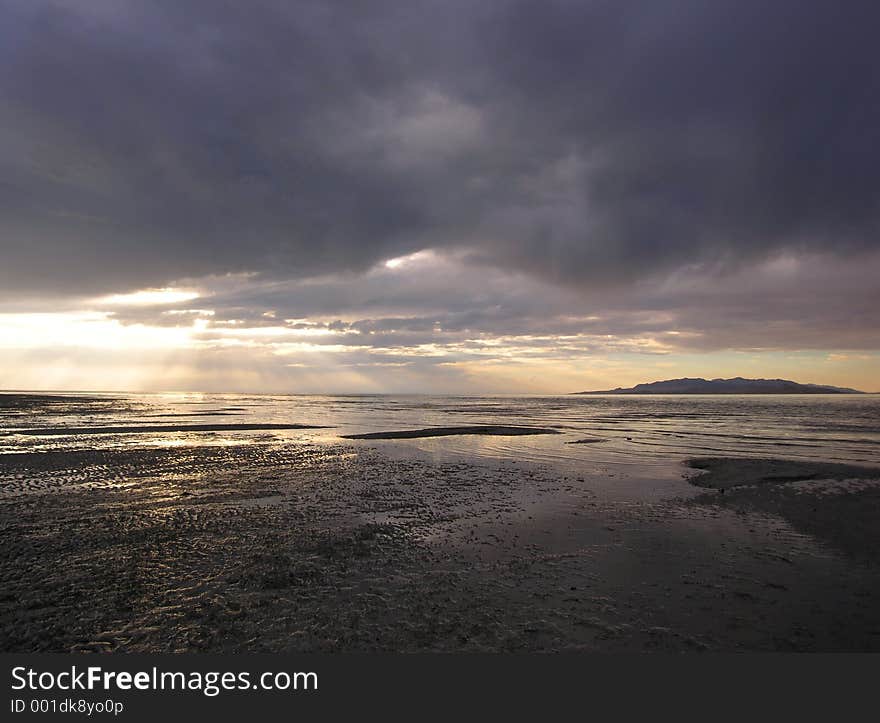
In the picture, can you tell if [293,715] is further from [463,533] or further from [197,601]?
[463,533]

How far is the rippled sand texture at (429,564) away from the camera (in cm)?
759

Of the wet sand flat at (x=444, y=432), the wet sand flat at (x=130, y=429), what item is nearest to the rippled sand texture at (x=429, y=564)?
the wet sand flat at (x=444, y=432)

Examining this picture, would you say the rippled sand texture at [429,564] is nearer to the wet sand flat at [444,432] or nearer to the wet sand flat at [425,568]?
the wet sand flat at [425,568]

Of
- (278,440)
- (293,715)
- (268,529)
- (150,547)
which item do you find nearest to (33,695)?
(293,715)

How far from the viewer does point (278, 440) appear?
37.6m

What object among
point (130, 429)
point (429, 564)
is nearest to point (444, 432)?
point (130, 429)

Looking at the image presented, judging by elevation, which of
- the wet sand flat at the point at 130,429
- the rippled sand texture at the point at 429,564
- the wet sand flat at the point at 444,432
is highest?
the rippled sand texture at the point at 429,564

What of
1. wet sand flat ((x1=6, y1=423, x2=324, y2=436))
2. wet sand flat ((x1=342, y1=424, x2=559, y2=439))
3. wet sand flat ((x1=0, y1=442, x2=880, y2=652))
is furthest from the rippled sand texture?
wet sand flat ((x1=6, y1=423, x2=324, y2=436))

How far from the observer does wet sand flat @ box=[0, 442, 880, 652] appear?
7555 millimetres

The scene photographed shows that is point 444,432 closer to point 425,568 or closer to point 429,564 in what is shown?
point 429,564

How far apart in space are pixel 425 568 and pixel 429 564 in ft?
0.92

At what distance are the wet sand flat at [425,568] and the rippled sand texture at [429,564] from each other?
0.05 meters

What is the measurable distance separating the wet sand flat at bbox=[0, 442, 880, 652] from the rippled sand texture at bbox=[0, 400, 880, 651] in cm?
5

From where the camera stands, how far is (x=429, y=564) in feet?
35.6
